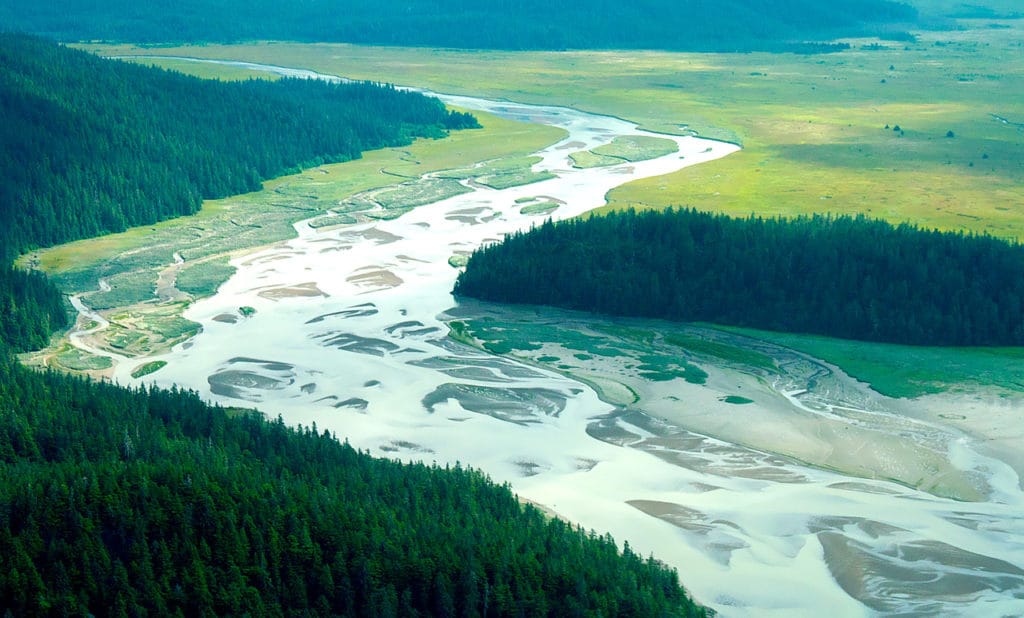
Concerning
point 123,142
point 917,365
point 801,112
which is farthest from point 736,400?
point 801,112

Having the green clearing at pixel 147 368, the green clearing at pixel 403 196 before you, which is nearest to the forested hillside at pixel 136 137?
the green clearing at pixel 403 196

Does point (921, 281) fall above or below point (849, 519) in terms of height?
above

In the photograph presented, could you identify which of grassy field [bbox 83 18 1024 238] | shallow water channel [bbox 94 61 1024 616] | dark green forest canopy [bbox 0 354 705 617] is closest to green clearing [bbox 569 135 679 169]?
grassy field [bbox 83 18 1024 238]

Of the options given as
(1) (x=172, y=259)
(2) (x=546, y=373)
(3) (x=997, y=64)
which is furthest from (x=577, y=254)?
(3) (x=997, y=64)

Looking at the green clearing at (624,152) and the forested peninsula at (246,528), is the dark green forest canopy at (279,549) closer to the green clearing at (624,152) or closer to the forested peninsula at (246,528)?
the forested peninsula at (246,528)

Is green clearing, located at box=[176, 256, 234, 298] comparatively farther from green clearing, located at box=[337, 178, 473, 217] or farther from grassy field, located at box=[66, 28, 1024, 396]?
green clearing, located at box=[337, 178, 473, 217]

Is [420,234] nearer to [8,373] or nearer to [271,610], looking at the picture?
[8,373]

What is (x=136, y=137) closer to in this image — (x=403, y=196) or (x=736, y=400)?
(x=403, y=196)

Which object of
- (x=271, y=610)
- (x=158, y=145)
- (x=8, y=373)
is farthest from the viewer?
(x=158, y=145)
